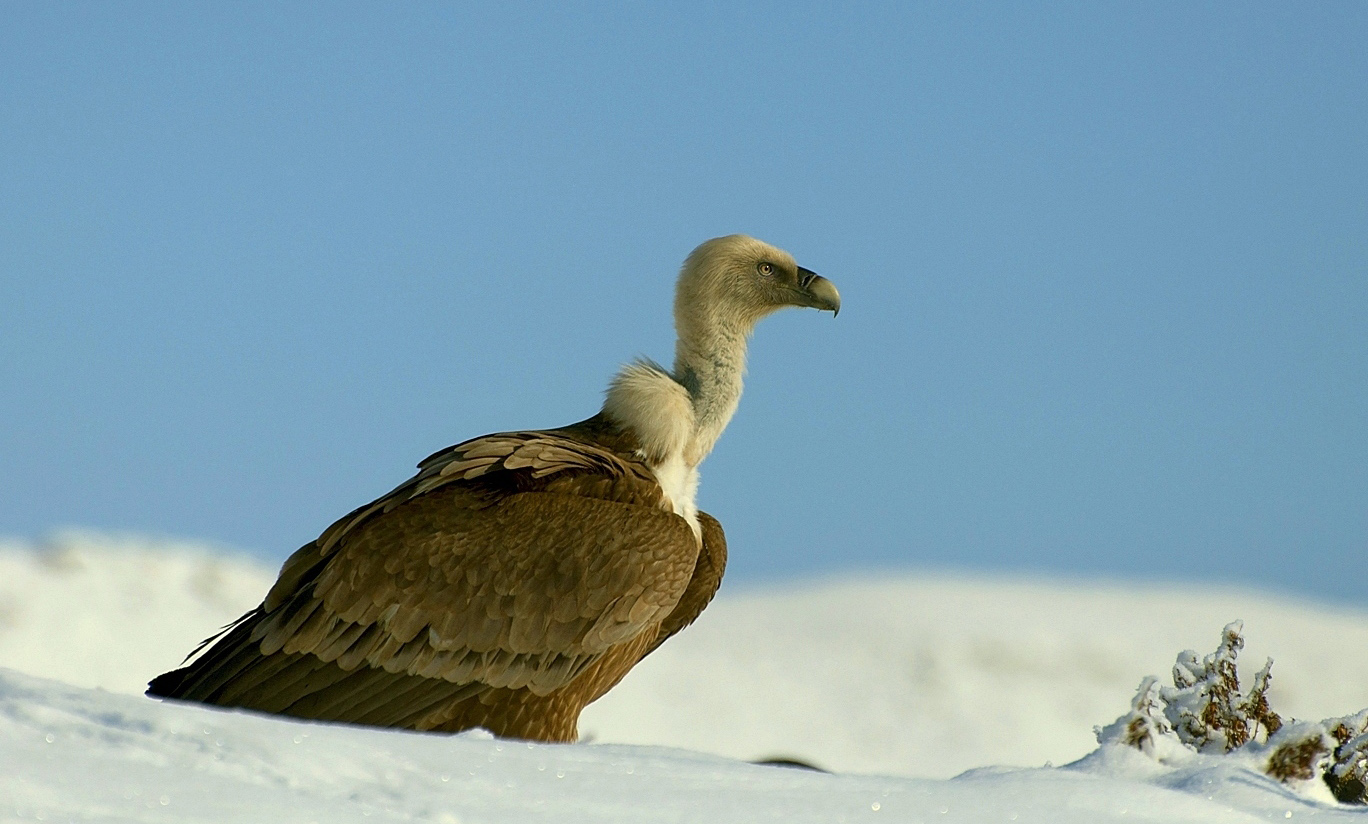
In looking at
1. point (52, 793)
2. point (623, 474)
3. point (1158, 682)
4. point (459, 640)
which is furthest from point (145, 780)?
point (1158, 682)

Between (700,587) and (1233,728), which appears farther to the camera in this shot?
(700,587)

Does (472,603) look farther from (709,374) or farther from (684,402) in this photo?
(709,374)

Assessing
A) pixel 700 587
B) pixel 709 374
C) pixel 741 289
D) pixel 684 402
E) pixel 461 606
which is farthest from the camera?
pixel 741 289

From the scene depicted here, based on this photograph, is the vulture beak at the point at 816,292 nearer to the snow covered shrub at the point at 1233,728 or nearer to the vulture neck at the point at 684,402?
the vulture neck at the point at 684,402

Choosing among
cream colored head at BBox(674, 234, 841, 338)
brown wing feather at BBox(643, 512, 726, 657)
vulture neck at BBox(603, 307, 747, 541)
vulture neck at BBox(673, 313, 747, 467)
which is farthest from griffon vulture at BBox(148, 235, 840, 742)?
cream colored head at BBox(674, 234, 841, 338)

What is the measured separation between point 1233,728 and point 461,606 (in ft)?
12.7

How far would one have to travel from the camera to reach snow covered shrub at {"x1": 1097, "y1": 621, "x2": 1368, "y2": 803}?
22.7ft

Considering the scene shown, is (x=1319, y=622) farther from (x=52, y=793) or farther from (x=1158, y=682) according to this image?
(x=52, y=793)

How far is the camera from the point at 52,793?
11.8 ft

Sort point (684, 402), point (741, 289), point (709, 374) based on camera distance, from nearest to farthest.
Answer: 1. point (684, 402)
2. point (709, 374)
3. point (741, 289)

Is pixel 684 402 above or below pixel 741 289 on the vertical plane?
below

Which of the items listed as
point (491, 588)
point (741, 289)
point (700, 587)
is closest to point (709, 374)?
point (741, 289)

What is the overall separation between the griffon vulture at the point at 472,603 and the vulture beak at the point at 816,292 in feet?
6.07

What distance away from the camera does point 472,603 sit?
308 inches
